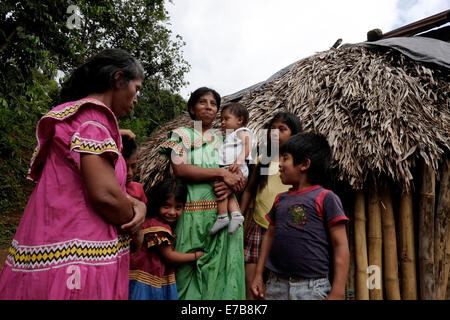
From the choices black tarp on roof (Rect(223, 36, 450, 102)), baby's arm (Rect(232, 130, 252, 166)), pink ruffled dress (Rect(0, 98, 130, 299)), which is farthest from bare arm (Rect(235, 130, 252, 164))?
black tarp on roof (Rect(223, 36, 450, 102))

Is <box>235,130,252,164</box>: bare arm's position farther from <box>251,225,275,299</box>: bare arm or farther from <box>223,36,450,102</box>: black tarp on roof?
<box>223,36,450,102</box>: black tarp on roof

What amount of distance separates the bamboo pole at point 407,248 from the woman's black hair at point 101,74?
278 cm

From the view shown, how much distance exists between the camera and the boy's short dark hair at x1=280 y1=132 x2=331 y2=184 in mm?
2164

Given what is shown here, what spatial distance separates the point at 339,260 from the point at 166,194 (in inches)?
51.5

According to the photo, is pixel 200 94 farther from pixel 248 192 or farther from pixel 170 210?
pixel 170 210

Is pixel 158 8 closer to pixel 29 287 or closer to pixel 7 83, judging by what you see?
pixel 7 83

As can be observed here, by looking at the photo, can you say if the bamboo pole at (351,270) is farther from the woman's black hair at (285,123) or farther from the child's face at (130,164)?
the child's face at (130,164)

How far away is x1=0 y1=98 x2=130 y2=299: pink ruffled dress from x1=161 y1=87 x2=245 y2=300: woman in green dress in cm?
102

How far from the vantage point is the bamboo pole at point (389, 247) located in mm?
3004

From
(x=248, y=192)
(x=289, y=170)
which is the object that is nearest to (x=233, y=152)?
(x=248, y=192)

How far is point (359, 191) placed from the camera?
121 inches

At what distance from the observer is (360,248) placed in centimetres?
304

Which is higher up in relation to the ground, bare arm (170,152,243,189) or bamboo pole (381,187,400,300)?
bare arm (170,152,243,189)
